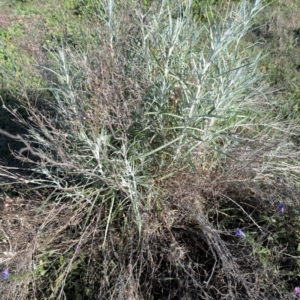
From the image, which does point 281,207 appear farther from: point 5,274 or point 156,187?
point 5,274

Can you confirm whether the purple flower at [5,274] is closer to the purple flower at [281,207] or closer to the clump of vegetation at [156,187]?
the clump of vegetation at [156,187]

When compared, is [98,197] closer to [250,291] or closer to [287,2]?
[250,291]

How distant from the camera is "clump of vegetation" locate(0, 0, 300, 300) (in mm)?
2268

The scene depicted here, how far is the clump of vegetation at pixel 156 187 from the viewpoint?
227 centimetres

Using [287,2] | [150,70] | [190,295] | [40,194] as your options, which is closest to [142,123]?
[150,70]

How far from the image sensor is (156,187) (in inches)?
99.3

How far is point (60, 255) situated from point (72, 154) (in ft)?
2.03

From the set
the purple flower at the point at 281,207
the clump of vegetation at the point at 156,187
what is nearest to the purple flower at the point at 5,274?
the clump of vegetation at the point at 156,187

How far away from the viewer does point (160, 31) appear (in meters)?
2.57

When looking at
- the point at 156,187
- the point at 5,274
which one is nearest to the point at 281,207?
the point at 156,187

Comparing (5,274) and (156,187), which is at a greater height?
(156,187)

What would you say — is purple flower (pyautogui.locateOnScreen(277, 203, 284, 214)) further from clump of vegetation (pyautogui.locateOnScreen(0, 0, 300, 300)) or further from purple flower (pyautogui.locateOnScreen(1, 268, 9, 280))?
purple flower (pyautogui.locateOnScreen(1, 268, 9, 280))

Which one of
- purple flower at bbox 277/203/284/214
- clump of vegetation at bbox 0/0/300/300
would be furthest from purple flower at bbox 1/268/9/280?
purple flower at bbox 277/203/284/214

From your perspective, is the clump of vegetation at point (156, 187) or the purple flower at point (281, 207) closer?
the clump of vegetation at point (156, 187)
